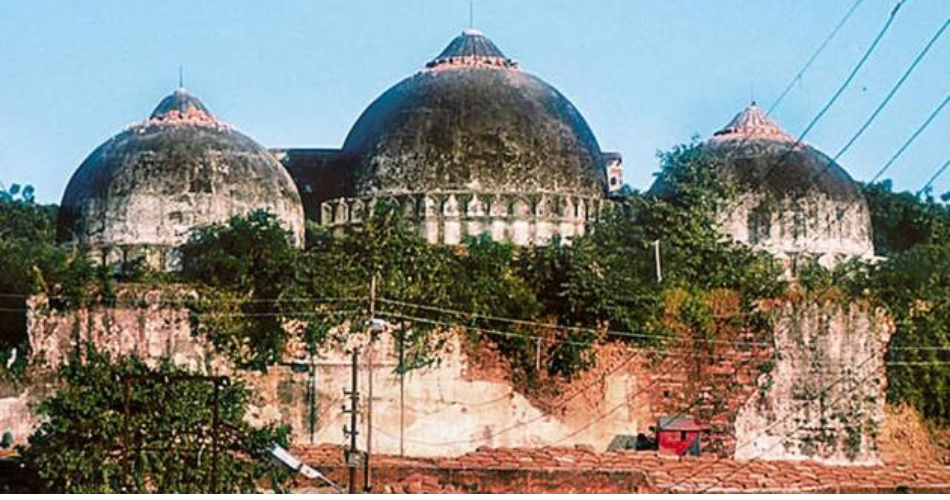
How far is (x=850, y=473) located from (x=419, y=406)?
18.0 feet

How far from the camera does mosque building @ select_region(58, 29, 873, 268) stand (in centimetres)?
2902

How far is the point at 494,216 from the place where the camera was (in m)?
29.4

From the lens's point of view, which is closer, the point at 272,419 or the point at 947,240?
the point at 272,419

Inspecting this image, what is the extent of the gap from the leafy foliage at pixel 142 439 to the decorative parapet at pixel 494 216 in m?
7.12

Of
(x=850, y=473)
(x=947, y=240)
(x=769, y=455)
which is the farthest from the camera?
(x=947, y=240)

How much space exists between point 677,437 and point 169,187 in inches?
304

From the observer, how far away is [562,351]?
90.5 ft

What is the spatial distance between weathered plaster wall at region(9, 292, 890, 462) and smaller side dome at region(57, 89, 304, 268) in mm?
2074

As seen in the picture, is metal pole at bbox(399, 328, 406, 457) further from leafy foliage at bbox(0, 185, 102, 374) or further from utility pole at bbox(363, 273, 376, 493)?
leafy foliage at bbox(0, 185, 102, 374)

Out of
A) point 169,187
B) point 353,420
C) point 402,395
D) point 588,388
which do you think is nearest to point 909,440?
point 588,388

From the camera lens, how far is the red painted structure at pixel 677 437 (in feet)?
89.3

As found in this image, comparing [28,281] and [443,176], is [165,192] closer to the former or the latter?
[28,281]

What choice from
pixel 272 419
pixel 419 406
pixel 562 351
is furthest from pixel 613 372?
pixel 272 419

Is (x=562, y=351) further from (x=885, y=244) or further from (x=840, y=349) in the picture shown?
(x=885, y=244)
